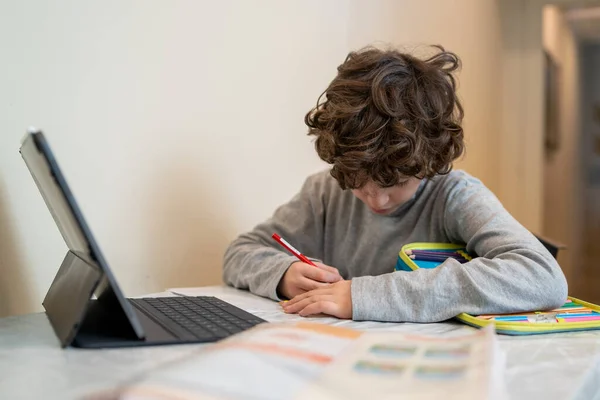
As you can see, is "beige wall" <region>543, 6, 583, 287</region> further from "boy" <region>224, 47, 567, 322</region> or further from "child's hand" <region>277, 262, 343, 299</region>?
"child's hand" <region>277, 262, 343, 299</region>

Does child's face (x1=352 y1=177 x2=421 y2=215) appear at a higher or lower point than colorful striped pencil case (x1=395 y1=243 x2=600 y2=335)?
higher

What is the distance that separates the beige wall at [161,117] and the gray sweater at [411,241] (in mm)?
157

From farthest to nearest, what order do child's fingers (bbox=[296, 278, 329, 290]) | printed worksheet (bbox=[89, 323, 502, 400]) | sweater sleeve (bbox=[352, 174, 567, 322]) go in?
child's fingers (bbox=[296, 278, 329, 290]) → sweater sleeve (bbox=[352, 174, 567, 322]) → printed worksheet (bbox=[89, 323, 502, 400])

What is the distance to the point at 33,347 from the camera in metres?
0.70

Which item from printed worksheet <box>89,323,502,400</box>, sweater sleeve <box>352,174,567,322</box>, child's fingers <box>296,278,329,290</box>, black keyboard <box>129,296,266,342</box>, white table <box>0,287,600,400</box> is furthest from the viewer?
child's fingers <box>296,278,329,290</box>

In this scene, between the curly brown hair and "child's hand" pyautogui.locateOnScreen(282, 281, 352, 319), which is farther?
the curly brown hair

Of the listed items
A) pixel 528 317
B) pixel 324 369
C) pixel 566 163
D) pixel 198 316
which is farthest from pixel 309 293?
pixel 566 163

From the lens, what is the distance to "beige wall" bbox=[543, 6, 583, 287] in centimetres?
417

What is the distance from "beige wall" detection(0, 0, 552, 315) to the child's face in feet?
1.21

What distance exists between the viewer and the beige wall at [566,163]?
417cm

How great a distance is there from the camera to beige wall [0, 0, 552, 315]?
3.21 ft

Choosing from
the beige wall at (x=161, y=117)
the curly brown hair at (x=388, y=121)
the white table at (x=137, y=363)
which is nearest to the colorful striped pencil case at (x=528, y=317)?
the white table at (x=137, y=363)

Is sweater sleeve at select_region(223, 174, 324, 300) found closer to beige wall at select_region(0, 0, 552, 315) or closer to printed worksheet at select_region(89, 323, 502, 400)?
beige wall at select_region(0, 0, 552, 315)

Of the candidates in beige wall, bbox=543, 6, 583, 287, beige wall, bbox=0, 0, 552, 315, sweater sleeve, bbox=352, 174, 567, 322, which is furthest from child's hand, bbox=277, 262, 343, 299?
beige wall, bbox=543, 6, 583, 287
